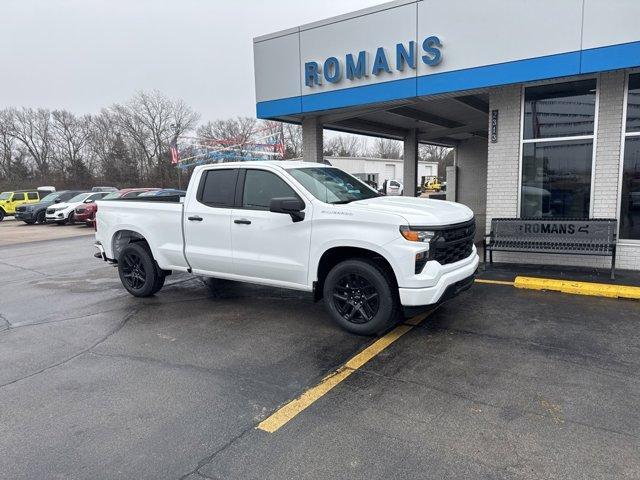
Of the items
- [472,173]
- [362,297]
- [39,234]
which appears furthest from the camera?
[472,173]

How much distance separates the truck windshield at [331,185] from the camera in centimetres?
578

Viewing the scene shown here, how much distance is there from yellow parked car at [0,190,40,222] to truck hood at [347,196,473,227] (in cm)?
3080

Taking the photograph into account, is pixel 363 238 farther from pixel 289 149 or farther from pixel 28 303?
pixel 289 149

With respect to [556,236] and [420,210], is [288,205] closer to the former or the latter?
[420,210]

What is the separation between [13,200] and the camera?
2970cm

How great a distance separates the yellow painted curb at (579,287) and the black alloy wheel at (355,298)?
3222 millimetres

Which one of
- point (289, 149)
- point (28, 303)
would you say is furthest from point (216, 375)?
point (289, 149)

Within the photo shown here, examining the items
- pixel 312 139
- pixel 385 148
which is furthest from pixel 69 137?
pixel 312 139

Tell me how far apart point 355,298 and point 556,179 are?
5.31m

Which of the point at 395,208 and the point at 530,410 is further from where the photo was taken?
the point at 395,208

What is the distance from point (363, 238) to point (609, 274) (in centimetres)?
503

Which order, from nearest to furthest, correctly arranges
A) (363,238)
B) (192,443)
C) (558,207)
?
1. (192,443)
2. (363,238)
3. (558,207)

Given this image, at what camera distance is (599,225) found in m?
7.68

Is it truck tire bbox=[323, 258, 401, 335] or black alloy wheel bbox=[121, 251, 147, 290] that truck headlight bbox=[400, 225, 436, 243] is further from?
black alloy wheel bbox=[121, 251, 147, 290]
